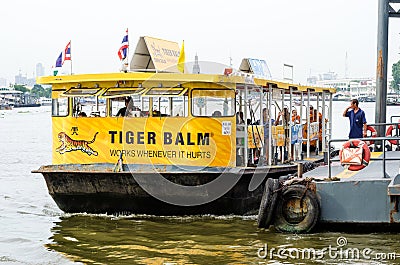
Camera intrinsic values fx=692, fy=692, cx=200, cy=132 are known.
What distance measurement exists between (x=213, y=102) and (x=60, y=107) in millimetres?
3197

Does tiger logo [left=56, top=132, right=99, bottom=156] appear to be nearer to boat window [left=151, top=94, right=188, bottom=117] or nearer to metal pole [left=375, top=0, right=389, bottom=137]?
boat window [left=151, top=94, right=188, bottom=117]

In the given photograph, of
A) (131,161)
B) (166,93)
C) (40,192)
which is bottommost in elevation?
(40,192)

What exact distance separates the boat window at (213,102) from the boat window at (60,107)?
2.75m

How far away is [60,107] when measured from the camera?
14.0m

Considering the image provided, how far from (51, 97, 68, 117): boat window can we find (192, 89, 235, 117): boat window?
2.75m

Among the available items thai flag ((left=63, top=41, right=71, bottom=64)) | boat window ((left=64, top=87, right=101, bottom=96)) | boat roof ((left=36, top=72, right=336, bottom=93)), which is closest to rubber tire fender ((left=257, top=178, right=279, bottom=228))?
boat roof ((left=36, top=72, right=336, bottom=93))

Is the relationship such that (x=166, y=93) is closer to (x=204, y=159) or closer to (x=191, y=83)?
(x=191, y=83)

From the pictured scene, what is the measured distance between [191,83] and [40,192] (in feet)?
25.6

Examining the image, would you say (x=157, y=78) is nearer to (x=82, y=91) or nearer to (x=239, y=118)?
(x=82, y=91)

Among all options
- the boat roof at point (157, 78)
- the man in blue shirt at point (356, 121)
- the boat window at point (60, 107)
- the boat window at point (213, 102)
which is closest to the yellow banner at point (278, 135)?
the boat roof at point (157, 78)

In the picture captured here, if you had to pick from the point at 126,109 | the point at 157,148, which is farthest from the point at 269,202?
the point at 126,109

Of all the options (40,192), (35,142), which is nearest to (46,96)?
(35,142)

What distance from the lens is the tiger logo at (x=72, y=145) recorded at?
Answer: 13617 mm

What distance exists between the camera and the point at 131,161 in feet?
43.7
